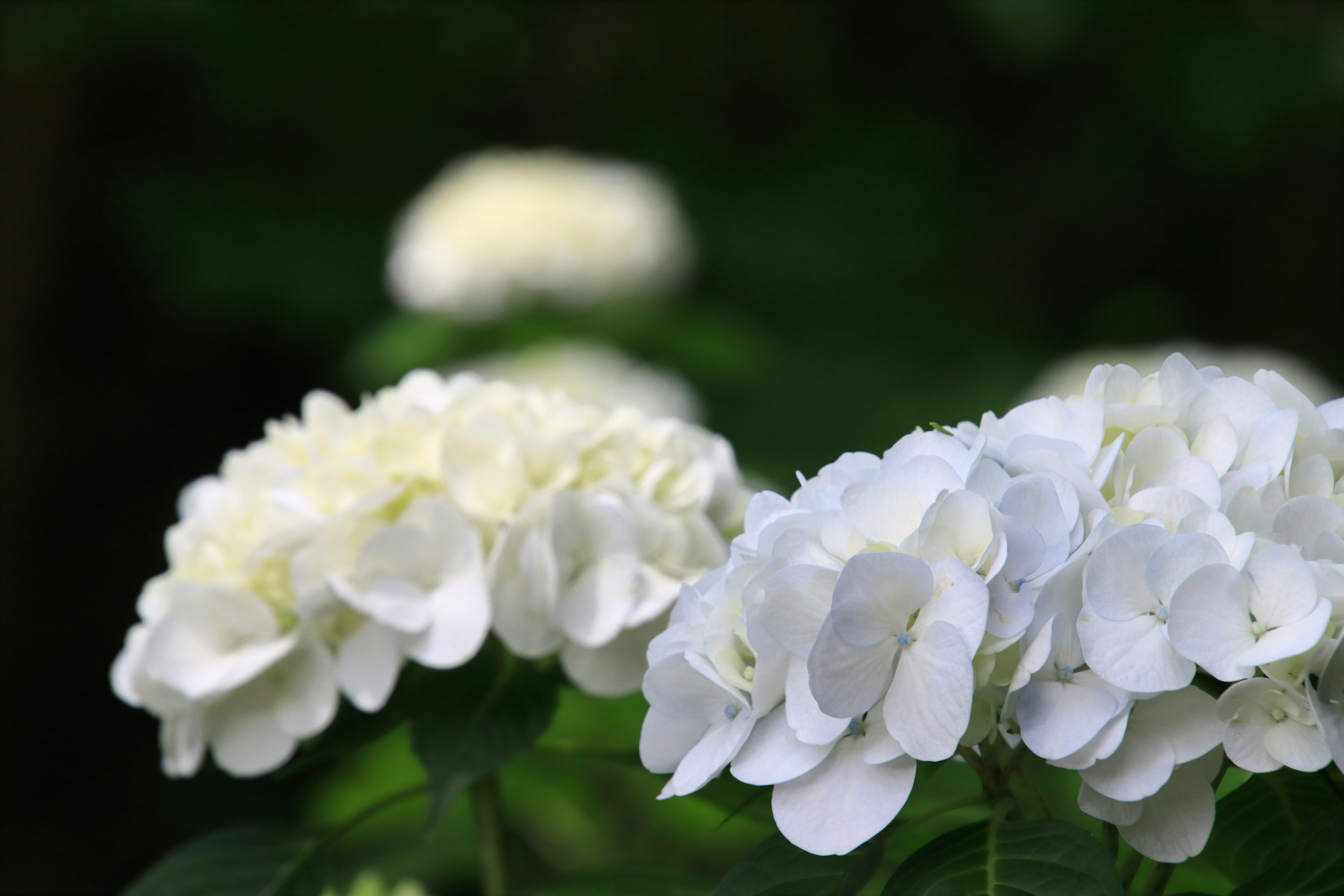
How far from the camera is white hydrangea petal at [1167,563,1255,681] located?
0.35 meters

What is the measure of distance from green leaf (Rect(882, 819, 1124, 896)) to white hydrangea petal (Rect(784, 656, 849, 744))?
0.06 m

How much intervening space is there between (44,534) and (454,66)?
6.14ft

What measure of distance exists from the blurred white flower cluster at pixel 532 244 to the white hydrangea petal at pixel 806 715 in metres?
1.61

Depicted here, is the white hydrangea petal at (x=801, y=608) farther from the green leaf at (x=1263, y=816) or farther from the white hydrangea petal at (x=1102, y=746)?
the green leaf at (x=1263, y=816)

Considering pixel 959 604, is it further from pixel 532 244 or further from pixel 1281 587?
pixel 532 244

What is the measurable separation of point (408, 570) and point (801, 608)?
0.29 metres

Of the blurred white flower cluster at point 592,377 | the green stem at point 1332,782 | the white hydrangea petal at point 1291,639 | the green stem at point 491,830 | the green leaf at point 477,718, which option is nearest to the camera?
the white hydrangea petal at point 1291,639

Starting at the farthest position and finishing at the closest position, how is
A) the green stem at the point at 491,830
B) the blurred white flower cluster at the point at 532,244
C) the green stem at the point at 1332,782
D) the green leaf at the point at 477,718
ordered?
the blurred white flower cluster at the point at 532,244, the green stem at the point at 491,830, the green leaf at the point at 477,718, the green stem at the point at 1332,782

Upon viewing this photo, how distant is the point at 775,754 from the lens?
1.29 ft

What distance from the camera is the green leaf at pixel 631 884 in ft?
1.99

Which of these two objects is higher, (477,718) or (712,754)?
(712,754)

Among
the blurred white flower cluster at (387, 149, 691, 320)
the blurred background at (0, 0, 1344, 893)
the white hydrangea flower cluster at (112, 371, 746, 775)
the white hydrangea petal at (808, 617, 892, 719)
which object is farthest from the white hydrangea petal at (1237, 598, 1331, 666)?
the blurred background at (0, 0, 1344, 893)

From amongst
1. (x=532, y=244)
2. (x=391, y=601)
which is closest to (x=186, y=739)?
(x=391, y=601)

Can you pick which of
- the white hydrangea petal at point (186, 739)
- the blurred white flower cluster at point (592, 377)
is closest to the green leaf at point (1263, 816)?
the white hydrangea petal at point (186, 739)
